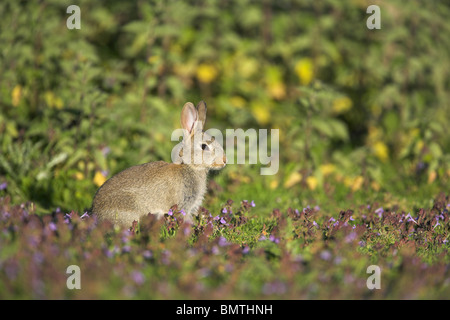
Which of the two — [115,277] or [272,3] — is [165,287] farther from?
[272,3]

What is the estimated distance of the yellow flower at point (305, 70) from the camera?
31.5 ft

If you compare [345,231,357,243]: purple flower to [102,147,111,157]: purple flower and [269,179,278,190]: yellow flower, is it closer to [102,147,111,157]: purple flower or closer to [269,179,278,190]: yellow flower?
[269,179,278,190]: yellow flower

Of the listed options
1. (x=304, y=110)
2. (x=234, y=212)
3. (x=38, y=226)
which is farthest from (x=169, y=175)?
(x=304, y=110)

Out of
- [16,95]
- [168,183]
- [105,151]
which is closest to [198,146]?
[168,183]

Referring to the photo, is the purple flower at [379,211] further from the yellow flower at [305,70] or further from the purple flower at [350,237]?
the yellow flower at [305,70]

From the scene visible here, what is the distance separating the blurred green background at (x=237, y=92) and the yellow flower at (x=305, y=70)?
18 millimetres

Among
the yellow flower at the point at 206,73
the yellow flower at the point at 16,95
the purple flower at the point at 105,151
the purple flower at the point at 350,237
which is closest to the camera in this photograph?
the purple flower at the point at 350,237

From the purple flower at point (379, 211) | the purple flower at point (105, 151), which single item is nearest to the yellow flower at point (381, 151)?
the purple flower at point (379, 211)

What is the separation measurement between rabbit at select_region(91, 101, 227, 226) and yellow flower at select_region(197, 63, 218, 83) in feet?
11.7

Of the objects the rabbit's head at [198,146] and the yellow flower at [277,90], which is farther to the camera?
the yellow flower at [277,90]

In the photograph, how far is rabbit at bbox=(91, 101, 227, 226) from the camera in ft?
18.5

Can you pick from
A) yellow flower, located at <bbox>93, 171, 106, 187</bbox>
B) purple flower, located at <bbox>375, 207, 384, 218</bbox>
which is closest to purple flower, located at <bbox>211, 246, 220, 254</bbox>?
purple flower, located at <bbox>375, 207, 384, 218</bbox>

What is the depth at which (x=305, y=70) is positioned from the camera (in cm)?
964

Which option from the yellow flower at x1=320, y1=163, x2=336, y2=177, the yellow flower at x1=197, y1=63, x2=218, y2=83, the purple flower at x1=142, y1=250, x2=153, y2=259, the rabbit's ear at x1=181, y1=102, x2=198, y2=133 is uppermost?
the yellow flower at x1=197, y1=63, x2=218, y2=83
